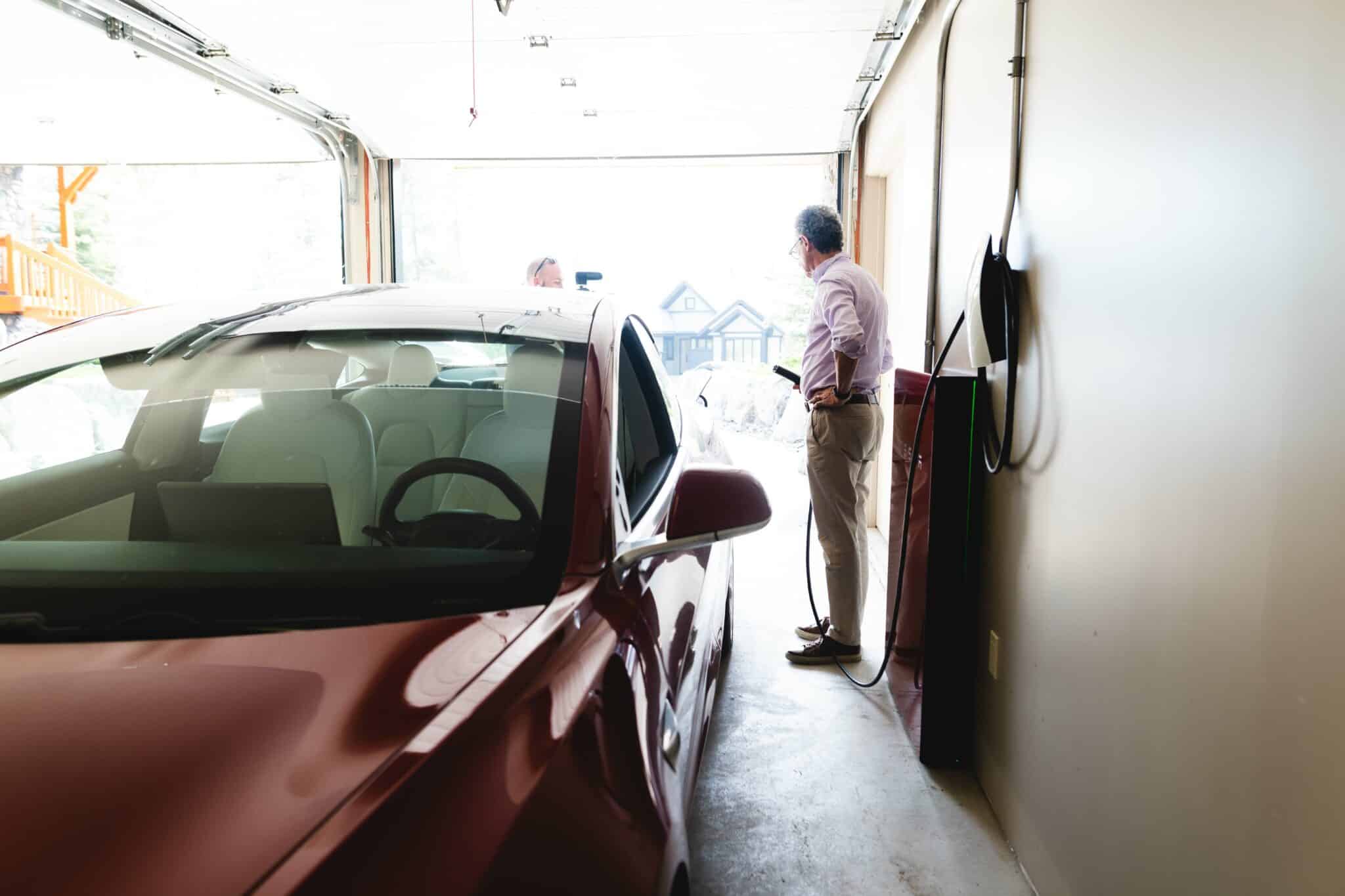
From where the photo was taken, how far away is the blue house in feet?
36.4

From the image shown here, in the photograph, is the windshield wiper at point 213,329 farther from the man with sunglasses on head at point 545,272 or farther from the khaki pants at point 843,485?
the man with sunglasses on head at point 545,272

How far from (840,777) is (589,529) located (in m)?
1.51

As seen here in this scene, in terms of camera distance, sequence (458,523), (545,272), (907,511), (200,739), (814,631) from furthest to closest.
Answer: (545,272) → (814,631) → (907,511) → (458,523) → (200,739)

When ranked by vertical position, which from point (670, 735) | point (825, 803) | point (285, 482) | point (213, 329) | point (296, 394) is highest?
point (213, 329)

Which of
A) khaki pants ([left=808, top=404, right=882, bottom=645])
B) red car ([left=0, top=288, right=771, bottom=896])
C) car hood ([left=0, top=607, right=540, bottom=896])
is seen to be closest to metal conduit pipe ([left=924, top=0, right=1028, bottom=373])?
khaki pants ([left=808, top=404, right=882, bottom=645])

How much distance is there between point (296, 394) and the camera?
140 cm

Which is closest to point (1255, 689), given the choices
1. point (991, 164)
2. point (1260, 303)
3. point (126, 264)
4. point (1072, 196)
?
point (1260, 303)

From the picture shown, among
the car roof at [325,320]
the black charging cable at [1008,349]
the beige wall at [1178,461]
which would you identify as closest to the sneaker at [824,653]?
the beige wall at [1178,461]

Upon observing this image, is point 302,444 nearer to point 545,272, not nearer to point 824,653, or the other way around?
point 824,653

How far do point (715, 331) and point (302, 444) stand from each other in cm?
996

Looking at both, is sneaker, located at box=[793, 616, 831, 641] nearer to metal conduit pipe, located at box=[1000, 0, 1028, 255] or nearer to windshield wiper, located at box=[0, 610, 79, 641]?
metal conduit pipe, located at box=[1000, 0, 1028, 255]

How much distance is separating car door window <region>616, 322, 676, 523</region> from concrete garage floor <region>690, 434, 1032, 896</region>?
2.87 feet

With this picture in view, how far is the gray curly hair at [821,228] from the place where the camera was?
123 inches

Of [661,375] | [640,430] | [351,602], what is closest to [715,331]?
[661,375]
